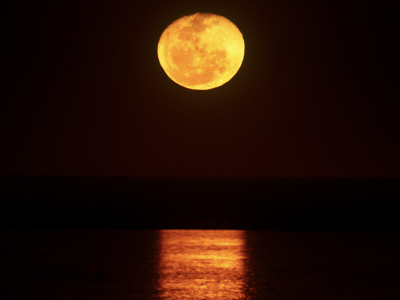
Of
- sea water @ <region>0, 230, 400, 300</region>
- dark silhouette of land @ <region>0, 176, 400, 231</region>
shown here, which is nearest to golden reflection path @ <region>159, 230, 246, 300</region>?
sea water @ <region>0, 230, 400, 300</region>

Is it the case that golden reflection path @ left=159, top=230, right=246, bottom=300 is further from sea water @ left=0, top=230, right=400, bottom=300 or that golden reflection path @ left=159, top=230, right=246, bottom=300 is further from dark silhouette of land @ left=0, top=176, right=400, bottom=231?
dark silhouette of land @ left=0, top=176, right=400, bottom=231

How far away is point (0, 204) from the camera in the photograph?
267cm

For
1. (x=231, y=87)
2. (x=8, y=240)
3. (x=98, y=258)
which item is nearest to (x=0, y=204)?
(x=8, y=240)

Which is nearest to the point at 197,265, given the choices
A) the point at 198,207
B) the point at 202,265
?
the point at 202,265

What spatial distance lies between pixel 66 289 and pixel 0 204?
2090mm

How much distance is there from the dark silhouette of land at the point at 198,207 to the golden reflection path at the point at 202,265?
313mm

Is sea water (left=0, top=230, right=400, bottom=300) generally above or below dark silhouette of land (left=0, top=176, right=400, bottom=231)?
below

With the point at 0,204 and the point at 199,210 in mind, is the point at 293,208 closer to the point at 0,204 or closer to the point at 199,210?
the point at 199,210

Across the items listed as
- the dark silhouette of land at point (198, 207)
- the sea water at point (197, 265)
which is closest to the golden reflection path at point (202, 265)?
the sea water at point (197, 265)

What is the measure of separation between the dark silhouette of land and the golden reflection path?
313 mm

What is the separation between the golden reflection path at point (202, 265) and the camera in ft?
3.18

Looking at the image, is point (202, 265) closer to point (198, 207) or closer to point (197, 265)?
point (197, 265)

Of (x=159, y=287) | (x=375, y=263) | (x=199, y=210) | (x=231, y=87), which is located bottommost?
(x=159, y=287)

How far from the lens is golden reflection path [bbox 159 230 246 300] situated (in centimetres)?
97
